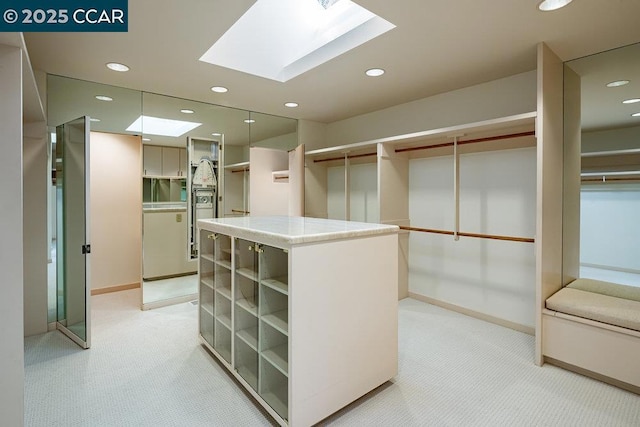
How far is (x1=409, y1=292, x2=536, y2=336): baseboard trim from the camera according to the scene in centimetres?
308

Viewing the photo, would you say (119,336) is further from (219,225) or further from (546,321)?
(546,321)

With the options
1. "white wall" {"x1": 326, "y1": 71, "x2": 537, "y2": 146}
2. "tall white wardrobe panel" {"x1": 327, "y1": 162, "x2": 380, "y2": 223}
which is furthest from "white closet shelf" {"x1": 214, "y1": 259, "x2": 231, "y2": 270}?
"white wall" {"x1": 326, "y1": 71, "x2": 537, "y2": 146}

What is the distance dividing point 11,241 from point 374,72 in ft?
9.12

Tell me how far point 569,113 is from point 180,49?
314cm

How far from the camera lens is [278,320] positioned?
6.30ft

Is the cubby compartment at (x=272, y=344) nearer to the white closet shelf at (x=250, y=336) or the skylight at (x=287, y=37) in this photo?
the white closet shelf at (x=250, y=336)

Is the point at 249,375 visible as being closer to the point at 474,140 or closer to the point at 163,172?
the point at 163,172

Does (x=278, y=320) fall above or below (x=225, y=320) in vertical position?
above

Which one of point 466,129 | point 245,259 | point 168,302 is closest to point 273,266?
point 245,259

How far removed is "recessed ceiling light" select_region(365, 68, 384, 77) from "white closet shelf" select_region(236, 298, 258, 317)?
221cm

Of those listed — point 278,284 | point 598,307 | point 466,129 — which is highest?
point 466,129

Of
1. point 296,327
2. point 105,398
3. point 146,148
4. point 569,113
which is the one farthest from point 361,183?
point 105,398

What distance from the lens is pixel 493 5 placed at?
191 centimetres

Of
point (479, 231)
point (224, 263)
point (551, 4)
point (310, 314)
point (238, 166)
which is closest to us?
point (310, 314)
